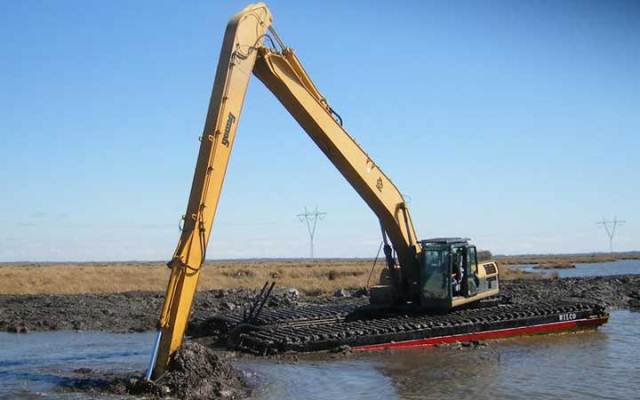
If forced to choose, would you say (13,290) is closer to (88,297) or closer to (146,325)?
(88,297)

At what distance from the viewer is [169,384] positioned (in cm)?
1025

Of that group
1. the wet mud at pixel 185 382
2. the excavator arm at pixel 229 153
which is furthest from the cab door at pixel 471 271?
the wet mud at pixel 185 382

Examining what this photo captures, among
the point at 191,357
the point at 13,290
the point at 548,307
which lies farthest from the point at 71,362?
the point at 13,290

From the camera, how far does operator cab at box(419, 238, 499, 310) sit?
1672 cm

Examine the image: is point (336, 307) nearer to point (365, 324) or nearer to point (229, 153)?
point (365, 324)

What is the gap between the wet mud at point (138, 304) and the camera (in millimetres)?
19375

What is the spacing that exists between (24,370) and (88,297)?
1254cm

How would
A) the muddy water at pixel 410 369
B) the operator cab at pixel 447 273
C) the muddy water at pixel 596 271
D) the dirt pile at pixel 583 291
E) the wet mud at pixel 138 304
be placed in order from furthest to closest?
the muddy water at pixel 596 271 < the dirt pile at pixel 583 291 < the wet mud at pixel 138 304 < the operator cab at pixel 447 273 < the muddy water at pixel 410 369

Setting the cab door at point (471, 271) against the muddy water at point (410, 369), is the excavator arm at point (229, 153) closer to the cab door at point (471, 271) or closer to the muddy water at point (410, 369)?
the cab door at point (471, 271)

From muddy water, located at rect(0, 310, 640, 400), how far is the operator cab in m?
1.57

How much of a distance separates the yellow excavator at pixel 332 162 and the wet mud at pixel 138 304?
14.8ft

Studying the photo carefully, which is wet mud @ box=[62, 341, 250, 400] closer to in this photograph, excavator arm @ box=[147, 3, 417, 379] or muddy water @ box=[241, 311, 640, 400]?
excavator arm @ box=[147, 3, 417, 379]

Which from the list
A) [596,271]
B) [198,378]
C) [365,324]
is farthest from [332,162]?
[596,271]

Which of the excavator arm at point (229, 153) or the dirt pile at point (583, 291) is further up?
the excavator arm at point (229, 153)
